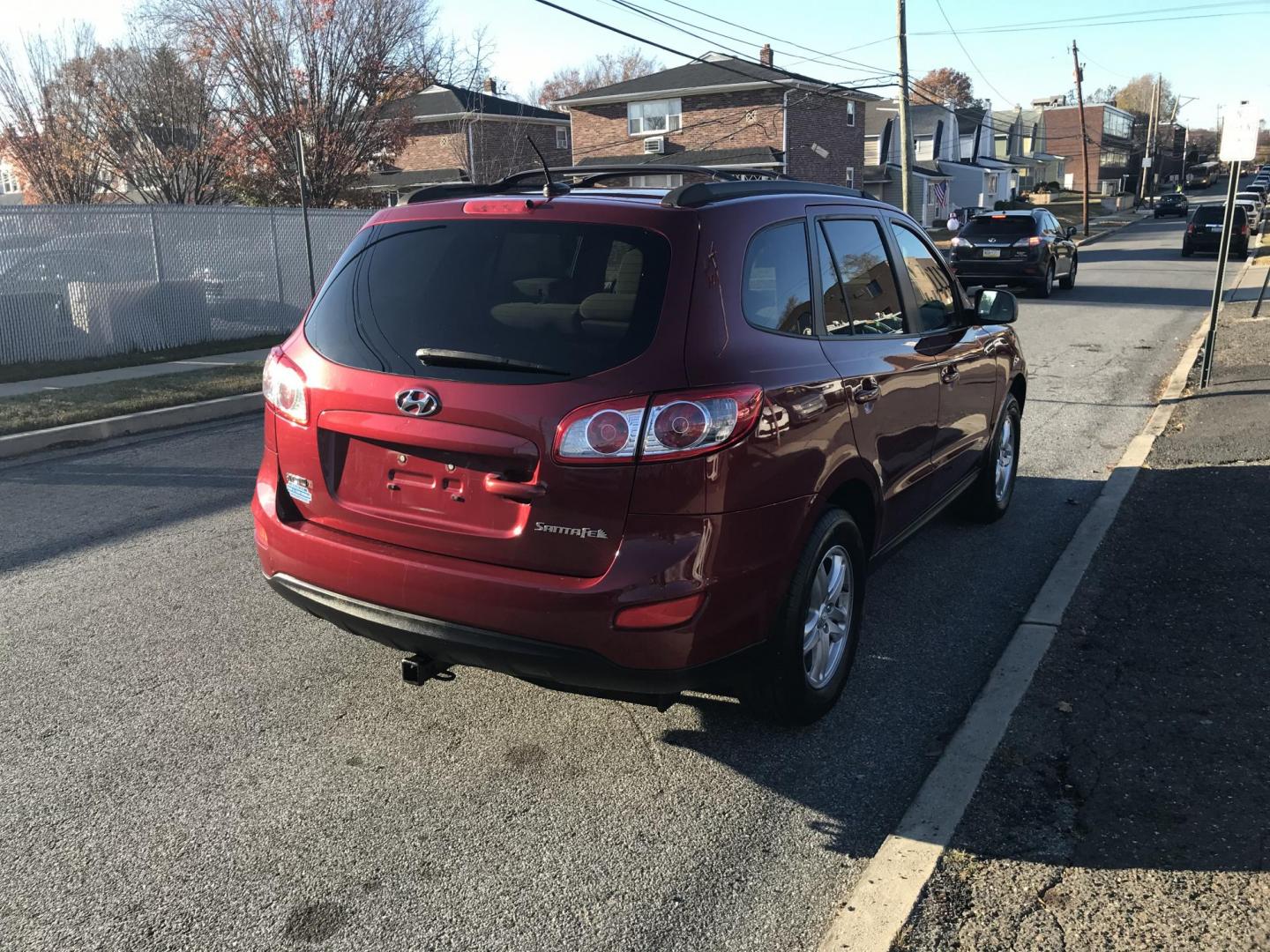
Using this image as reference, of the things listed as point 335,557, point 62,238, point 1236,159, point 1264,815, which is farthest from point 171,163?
point 1264,815

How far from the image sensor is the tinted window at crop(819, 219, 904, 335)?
13.2ft

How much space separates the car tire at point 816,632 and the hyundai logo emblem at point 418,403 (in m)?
1.29

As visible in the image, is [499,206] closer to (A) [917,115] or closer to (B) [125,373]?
(B) [125,373]

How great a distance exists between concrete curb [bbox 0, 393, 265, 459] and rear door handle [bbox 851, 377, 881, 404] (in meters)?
7.18

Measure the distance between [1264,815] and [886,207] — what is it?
120 inches

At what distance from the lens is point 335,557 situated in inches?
135

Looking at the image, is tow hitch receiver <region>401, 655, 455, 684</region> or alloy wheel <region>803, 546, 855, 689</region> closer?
tow hitch receiver <region>401, 655, 455, 684</region>

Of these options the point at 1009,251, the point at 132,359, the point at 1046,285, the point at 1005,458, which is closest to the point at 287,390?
the point at 1005,458

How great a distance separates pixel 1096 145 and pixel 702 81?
74.1m

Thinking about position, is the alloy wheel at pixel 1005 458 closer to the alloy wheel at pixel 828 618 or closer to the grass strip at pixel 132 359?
the alloy wheel at pixel 828 618

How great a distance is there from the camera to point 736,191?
11.9 ft

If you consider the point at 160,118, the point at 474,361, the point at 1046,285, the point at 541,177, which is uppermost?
the point at 160,118

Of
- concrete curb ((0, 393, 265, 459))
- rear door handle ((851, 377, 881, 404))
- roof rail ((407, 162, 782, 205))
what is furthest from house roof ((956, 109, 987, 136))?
rear door handle ((851, 377, 881, 404))

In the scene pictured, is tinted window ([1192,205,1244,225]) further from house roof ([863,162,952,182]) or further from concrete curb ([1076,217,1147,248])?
house roof ([863,162,952,182])
